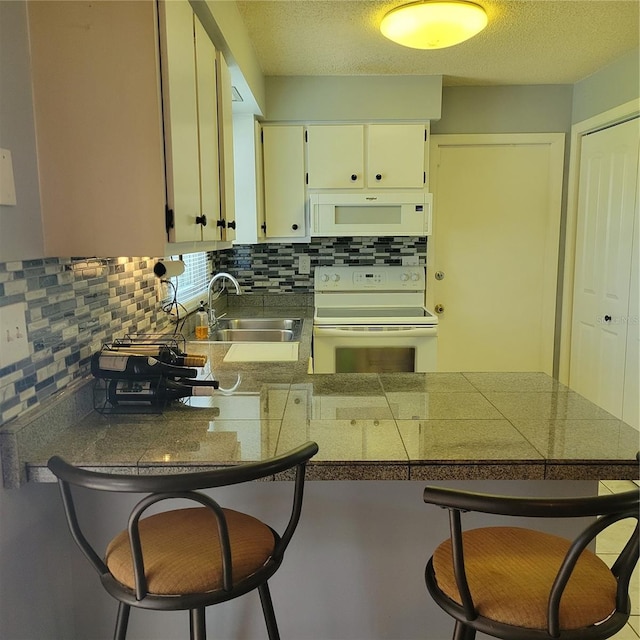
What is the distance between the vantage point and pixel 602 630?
3.36 feet

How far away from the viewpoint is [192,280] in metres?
3.13

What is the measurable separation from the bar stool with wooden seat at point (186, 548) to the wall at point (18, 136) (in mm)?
541

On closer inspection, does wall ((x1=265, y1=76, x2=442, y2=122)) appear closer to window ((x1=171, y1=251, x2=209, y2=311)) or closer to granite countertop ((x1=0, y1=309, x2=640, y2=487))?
window ((x1=171, y1=251, x2=209, y2=311))

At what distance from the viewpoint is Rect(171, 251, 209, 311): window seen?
9.36ft

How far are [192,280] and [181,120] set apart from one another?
1.70 meters

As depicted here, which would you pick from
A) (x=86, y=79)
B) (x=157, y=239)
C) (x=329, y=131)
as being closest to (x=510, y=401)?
(x=157, y=239)

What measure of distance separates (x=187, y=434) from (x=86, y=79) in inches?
36.0

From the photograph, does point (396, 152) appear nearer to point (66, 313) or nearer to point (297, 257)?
point (297, 257)

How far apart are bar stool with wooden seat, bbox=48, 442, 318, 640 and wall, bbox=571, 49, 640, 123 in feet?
9.54

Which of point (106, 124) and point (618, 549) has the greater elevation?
point (106, 124)

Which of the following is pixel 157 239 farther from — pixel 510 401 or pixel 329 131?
pixel 329 131

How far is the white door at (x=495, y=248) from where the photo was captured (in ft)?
12.0

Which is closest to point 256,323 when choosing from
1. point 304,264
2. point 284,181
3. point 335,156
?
point 304,264

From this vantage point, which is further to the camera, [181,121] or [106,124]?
[181,121]
